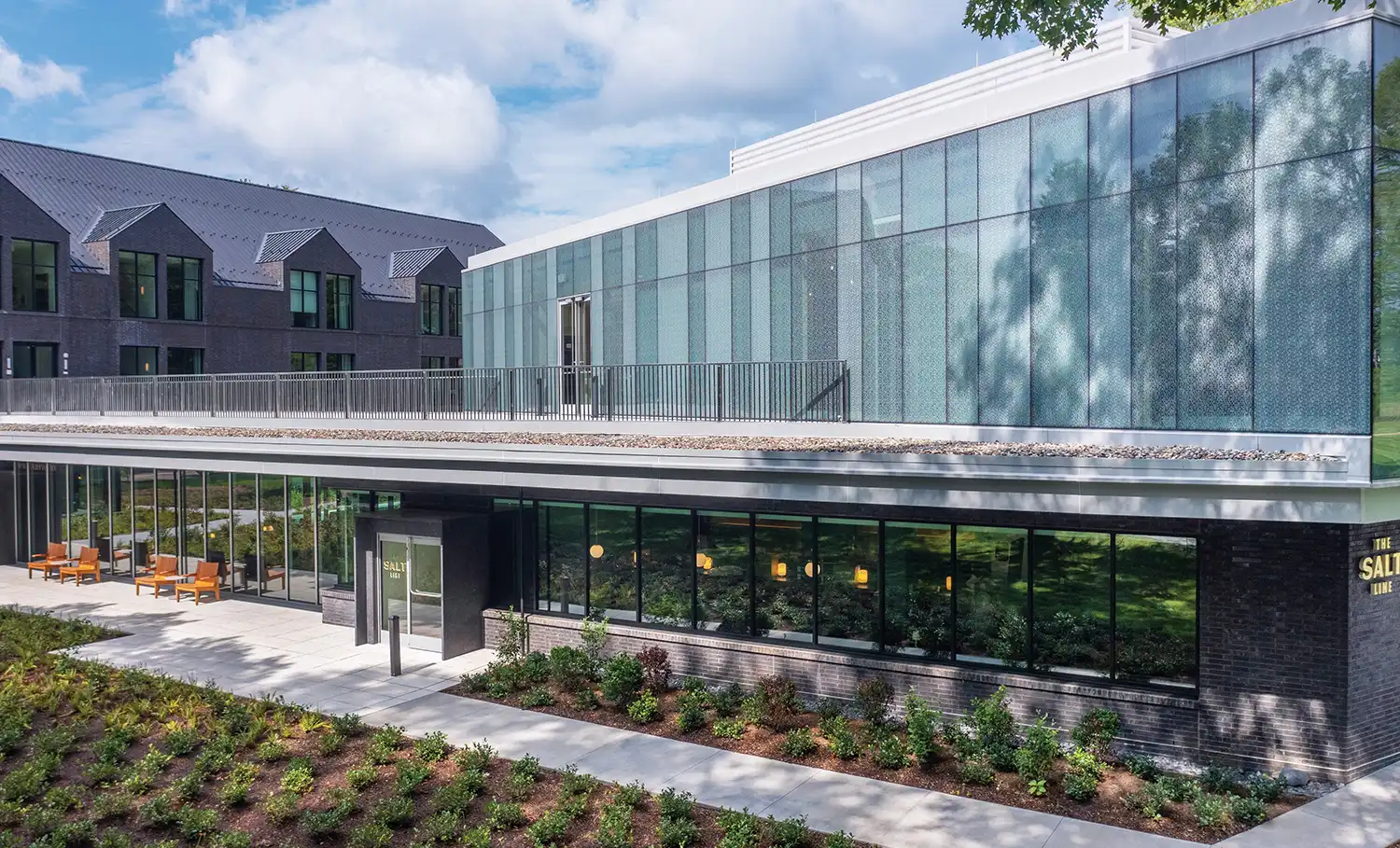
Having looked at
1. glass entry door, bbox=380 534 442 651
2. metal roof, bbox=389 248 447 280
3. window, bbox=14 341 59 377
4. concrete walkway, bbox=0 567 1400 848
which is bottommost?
concrete walkway, bbox=0 567 1400 848

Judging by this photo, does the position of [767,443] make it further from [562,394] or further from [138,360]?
[138,360]

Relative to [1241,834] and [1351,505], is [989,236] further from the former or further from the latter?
[1241,834]

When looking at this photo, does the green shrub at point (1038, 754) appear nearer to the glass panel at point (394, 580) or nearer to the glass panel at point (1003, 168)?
the glass panel at point (1003, 168)

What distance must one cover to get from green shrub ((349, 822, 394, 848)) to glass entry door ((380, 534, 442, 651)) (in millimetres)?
7741

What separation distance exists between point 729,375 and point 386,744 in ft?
32.9

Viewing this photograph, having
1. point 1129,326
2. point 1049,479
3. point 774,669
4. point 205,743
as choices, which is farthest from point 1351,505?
point 205,743

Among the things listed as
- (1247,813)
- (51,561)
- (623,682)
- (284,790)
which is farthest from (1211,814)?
(51,561)

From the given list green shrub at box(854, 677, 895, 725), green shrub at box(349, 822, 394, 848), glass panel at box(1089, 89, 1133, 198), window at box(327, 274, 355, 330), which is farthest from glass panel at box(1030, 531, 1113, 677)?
window at box(327, 274, 355, 330)

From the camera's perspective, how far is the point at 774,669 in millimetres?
15805

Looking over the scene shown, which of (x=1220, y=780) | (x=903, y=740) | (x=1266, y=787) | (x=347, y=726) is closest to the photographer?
(x=1266, y=787)

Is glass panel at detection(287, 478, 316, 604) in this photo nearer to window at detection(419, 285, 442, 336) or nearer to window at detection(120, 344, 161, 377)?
window at detection(120, 344, 161, 377)

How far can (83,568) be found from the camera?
26.2 metres

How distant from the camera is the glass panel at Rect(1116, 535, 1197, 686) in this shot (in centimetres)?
1313

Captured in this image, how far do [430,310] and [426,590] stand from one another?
2915cm
